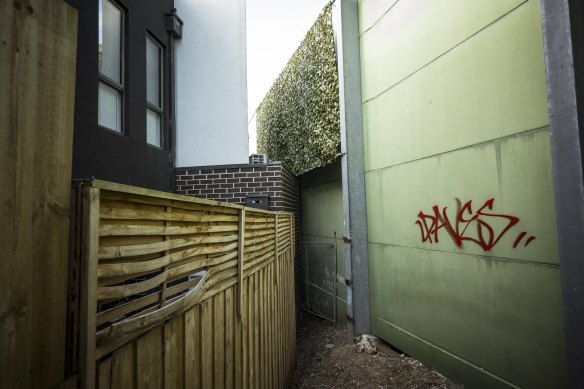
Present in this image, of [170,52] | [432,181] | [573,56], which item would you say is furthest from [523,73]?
[170,52]

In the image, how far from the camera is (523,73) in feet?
10.6

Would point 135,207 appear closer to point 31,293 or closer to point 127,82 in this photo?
point 31,293

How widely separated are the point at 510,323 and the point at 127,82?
5.47 m

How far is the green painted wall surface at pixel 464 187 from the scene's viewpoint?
316cm

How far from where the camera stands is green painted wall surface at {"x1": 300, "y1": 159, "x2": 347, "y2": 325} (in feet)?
23.0

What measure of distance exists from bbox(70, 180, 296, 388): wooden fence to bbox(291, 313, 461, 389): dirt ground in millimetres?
2152

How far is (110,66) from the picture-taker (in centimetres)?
456

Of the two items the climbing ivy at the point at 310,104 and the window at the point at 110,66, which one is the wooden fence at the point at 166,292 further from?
the climbing ivy at the point at 310,104

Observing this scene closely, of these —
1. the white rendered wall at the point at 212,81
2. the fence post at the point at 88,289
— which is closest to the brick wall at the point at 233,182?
the white rendered wall at the point at 212,81

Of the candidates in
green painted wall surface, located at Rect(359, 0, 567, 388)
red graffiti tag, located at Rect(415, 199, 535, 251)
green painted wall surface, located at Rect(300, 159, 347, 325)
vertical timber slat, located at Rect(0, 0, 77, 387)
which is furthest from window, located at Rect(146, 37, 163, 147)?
vertical timber slat, located at Rect(0, 0, 77, 387)

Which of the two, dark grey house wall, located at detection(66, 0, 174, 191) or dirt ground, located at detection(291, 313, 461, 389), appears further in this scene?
dirt ground, located at detection(291, 313, 461, 389)

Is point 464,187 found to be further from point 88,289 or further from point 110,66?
point 110,66

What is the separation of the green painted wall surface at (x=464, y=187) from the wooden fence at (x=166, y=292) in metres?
2.48

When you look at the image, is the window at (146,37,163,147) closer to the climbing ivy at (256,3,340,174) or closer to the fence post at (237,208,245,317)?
the climbing ivy at (256,3,340,174)
